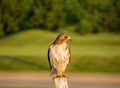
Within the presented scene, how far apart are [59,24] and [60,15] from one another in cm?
44

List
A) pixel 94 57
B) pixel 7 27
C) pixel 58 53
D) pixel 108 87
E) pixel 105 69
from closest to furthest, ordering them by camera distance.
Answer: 1. pixel 58 53
2. pixel 108 87
3. pixel 105 69
4. pixel 94 57
5. pixel 7 27

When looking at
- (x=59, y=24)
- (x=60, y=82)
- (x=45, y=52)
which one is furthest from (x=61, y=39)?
(x=59, y=24)

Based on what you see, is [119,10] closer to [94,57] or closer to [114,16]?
[114,16]

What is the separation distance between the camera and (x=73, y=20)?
24.9 metres

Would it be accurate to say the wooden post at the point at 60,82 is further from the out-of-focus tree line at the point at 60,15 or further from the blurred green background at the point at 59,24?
the out-of-focus tree line at the point at 60,15

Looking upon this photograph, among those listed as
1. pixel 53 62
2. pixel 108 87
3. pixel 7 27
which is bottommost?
pixel 53 62

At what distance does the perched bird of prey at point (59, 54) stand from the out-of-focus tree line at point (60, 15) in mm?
18632

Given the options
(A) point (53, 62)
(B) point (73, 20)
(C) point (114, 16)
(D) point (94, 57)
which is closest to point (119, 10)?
(C) point (114, 16)

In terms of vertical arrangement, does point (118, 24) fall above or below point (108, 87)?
above

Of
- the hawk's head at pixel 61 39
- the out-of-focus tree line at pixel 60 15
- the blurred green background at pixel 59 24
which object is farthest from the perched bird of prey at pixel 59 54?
the out-of-focus tree line at pixel 60 15

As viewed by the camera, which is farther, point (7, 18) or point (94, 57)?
point (7, 18)

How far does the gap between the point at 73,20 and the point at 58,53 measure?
772 inches

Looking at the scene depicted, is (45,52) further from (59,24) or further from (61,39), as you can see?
(61,39)

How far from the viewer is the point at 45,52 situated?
22297 millimetres
